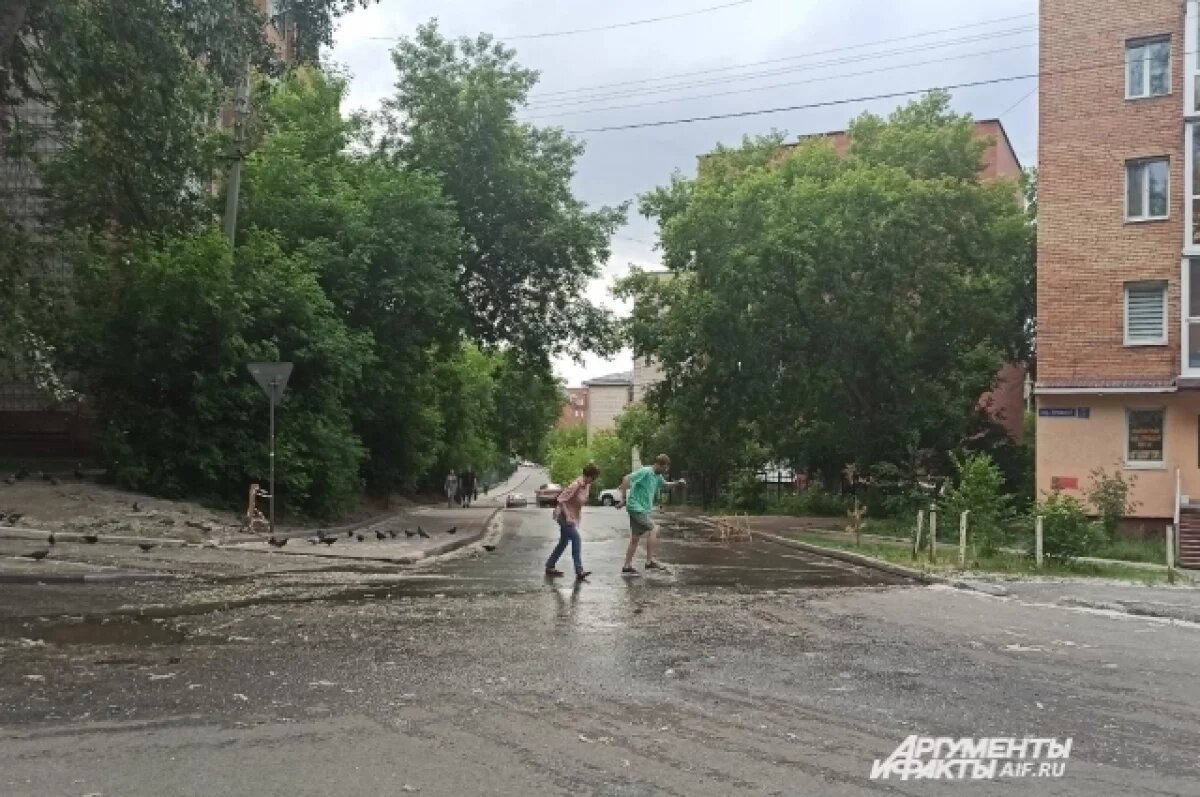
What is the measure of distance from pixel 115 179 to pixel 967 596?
50.7 ft

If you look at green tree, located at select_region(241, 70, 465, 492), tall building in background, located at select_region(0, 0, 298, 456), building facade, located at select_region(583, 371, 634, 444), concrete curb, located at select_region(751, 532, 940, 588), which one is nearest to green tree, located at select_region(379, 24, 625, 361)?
green tree, located at select_region(241, 70, 465, 492)

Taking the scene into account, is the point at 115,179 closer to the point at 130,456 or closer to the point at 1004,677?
the point at 130,456

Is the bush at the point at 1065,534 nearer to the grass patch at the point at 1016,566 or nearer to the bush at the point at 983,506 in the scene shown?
the grass patch at the point at 1016,566

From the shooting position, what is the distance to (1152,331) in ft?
78.0

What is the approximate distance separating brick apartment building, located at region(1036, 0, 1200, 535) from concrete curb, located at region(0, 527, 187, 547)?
18837 millimetres

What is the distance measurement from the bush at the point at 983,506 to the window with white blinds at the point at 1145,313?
25.7 ft

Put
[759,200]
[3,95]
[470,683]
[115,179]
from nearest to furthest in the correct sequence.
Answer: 1. [470,683]
2. [3,95]
3. [115,179]
4. [759,200]

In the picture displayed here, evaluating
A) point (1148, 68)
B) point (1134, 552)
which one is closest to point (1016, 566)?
point (1134, 552)

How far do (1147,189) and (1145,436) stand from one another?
18.4 feet

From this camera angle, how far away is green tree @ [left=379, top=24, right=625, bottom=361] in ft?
100

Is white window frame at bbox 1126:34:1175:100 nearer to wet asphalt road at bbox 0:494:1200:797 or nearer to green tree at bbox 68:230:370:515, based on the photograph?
wet asphalt road at bbox 0:494:1200:797

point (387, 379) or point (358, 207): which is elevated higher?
point (358, 207)

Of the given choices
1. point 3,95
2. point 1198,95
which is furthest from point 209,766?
point 1198,95

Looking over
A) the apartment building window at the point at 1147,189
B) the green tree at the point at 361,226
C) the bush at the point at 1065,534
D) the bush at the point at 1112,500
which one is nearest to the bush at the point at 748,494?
the green tree at the point at 361,226
